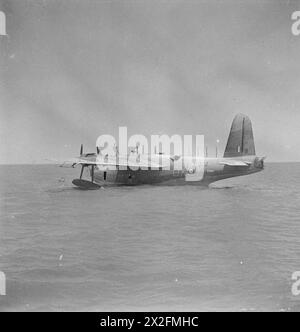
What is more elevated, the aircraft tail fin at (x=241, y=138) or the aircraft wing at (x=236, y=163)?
the aircraft tail fin at (x=241, y=138)

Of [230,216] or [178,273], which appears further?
[230,216]

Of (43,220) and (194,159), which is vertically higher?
(194,159)

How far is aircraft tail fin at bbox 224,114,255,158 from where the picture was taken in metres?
32.4

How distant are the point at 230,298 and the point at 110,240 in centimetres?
658

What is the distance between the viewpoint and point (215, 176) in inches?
1359

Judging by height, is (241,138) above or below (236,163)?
above

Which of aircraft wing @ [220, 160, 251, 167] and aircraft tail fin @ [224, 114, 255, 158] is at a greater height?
aircraft tail fin @ [224, 114, 255, 158]

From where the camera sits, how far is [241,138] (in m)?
32.6

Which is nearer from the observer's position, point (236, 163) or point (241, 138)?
point (236, 163)

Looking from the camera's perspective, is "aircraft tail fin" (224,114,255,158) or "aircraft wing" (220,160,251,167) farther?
"aircraft tail fin" (224,114,255,158)

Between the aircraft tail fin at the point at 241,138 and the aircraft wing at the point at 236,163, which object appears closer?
the aircraft wing at the point at 236,163

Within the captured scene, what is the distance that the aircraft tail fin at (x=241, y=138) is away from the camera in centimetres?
3244
